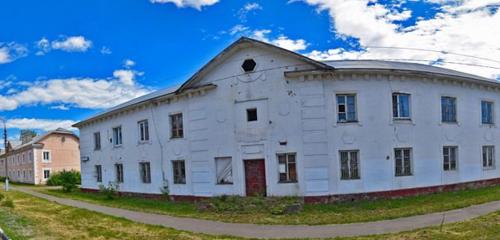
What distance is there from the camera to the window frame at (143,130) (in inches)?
944

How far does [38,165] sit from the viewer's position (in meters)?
51.1

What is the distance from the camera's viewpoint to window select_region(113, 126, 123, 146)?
88.5 feet

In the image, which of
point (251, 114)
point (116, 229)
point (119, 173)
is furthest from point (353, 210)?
point (119, 173)

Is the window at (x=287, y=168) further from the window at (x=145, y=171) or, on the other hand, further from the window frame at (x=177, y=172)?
the window at (x=145, y=171)

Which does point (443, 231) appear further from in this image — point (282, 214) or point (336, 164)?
point (336, 164)

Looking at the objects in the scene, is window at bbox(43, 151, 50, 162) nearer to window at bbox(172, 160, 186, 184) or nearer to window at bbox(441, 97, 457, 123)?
window at bbox(172, 160, 186, 184)

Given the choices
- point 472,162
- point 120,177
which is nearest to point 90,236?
point 120,177

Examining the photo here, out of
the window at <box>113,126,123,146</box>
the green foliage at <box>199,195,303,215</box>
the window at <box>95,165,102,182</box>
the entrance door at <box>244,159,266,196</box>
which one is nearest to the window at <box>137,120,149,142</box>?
the window at <box>113,126,123,146</box>

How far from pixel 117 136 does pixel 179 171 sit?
26.5 ft

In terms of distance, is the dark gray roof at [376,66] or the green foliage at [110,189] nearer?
the dark gray roof at [376,66]

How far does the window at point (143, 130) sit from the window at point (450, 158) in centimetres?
1625

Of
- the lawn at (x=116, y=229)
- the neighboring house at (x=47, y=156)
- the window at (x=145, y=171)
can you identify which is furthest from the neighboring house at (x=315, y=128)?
the neighboring house at (x=47, y=156)

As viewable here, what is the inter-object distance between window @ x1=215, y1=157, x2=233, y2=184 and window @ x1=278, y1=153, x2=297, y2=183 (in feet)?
8.22

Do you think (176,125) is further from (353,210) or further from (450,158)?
(450,158)
